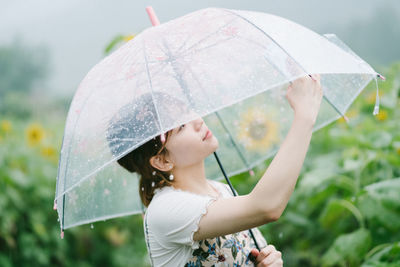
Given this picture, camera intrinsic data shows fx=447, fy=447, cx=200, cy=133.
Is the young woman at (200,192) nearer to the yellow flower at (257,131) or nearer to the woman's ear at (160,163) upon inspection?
the woman's ear at (160,163)

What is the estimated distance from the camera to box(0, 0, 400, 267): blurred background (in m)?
2.16

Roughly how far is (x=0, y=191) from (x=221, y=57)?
2.87m

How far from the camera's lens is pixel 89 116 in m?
1.49

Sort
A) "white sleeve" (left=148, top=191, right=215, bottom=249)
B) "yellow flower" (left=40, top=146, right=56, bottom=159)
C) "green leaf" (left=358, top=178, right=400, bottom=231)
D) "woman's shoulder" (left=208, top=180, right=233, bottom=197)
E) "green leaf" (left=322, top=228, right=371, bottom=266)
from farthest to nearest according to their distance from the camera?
"yellow flower" (left=40, top=146, right=56, bottom=159) → "green leaf" (left=322, top=228, right=371, bottom=266) → "green leaf" (left=358, top=178, right=400, bottom=231) → "woman's shoulder" (left=208, top=180, right=233, bottom=197) → "white sleeve" (left=148, top=191, right=215, bottom=249)

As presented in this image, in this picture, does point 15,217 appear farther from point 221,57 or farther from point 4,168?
point 221,57

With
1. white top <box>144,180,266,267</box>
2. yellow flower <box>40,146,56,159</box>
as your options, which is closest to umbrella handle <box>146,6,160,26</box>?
white top <box>144,180,266,267</box>

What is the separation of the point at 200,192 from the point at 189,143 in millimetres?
204

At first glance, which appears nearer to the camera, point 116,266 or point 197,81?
point 197,81

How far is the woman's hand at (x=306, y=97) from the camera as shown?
1.26 metres

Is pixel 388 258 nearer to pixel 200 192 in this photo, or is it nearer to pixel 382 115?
pixel 200 192

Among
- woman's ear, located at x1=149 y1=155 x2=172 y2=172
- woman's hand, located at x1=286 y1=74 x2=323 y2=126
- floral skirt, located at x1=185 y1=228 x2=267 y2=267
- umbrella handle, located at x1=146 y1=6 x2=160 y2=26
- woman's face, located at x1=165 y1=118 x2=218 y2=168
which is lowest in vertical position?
floral skirt, located at x1=185 y1=228 x2=267 y2=267

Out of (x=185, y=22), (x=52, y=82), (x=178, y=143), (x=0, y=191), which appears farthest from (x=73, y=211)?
(x=52, y=82)

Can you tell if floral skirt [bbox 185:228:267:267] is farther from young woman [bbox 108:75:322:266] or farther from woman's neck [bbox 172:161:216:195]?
woman's neck [bbox 172:161:216:195]

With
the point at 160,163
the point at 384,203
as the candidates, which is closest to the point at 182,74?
the point at 160,163
